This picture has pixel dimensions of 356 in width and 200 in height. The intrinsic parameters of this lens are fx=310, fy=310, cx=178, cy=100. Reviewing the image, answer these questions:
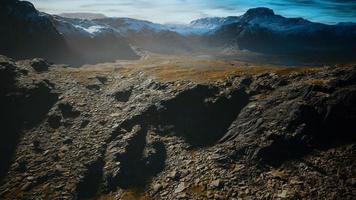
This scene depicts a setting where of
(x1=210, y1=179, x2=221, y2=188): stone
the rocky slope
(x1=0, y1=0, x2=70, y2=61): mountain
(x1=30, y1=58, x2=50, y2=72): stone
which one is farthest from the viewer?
(x1=0, y1=0, x2=70, y2=61): mountain

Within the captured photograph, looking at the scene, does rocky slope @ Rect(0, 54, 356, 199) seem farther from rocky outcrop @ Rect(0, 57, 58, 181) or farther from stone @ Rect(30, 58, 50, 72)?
stone @ Rect(30, 58, 50, 72)

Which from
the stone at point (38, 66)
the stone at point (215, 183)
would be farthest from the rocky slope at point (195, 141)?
the stone at point (38, 66)

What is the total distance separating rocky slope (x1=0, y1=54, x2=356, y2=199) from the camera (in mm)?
30062

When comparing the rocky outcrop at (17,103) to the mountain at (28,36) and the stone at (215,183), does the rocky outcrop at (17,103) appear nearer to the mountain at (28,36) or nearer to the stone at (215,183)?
the stone at (215,183)

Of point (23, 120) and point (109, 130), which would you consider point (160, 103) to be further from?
point (23, 120)

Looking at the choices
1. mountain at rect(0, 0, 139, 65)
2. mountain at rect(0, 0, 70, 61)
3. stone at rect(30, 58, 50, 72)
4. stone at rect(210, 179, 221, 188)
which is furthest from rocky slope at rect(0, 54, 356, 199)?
mountain at rect(0, 0, 70, 61)

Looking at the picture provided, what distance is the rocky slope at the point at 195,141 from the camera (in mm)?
30062

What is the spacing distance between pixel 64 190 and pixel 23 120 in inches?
894

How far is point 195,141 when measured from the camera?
1599 inches

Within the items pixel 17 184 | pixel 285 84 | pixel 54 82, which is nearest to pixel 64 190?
pixel 17 184

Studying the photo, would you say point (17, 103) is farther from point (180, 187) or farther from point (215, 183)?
point (215, 183)

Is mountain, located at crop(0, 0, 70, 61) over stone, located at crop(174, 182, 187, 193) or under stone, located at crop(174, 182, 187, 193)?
over

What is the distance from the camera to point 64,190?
114 feet

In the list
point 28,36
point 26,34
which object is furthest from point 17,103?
point 26,34
